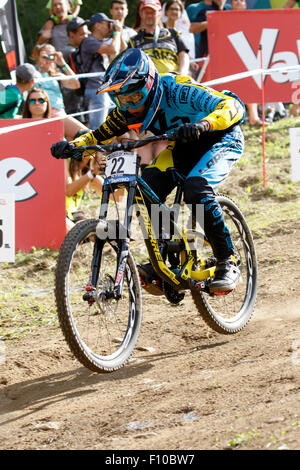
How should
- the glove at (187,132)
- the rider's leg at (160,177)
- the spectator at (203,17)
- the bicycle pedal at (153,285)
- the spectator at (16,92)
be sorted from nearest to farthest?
the glove at (187,132), the bicycle pedal at (153,285), the rider's leg at (160,177), the spectator at (16,92), the spectator at (203,17)

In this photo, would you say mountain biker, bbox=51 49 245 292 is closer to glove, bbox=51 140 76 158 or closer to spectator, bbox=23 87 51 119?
glove, bbox=51 140 76 158

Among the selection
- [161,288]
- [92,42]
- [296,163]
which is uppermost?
[92,42]

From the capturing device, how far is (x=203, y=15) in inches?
471

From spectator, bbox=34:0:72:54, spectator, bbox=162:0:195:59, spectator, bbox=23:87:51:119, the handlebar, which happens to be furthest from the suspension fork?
spectator, bbox=34:0:72:54

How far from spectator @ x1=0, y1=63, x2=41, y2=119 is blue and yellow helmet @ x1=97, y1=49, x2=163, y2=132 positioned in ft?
13.1

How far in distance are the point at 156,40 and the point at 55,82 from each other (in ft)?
4.54

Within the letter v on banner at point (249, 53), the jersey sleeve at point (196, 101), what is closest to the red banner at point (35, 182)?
the jersey sleeve at point (196, 101)

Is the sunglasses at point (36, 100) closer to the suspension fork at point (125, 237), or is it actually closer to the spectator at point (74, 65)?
the spectator at point (74, 65)

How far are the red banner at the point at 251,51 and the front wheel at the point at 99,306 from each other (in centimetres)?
635

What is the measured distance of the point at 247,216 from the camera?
9.01 meters

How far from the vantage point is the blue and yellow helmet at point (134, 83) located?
4637 millimetres
